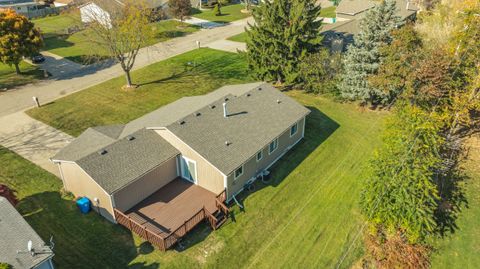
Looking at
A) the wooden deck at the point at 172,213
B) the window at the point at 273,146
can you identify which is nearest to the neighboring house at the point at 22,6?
the wooden deck at the point at 172,213

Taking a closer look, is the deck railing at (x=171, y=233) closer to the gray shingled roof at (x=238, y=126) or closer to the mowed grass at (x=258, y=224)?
the mowed grass at (x=258, y=224)

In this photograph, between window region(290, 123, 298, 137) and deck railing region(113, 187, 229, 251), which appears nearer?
deck railing region(113, 187, 229, 251)

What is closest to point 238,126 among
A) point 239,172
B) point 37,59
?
point 239,172

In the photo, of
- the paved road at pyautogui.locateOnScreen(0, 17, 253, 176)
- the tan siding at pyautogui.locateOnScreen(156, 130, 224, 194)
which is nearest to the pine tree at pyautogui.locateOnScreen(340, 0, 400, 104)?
the tan siding at pyautogui.locateOnScreen(156, 130, 224, 194)

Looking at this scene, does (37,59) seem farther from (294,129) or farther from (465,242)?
(465,242)

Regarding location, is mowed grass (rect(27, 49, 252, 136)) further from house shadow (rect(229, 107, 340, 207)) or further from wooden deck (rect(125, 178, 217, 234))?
house shadow (rect(229, 107, 340, 207))

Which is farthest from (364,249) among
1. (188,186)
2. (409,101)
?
(409,101)
